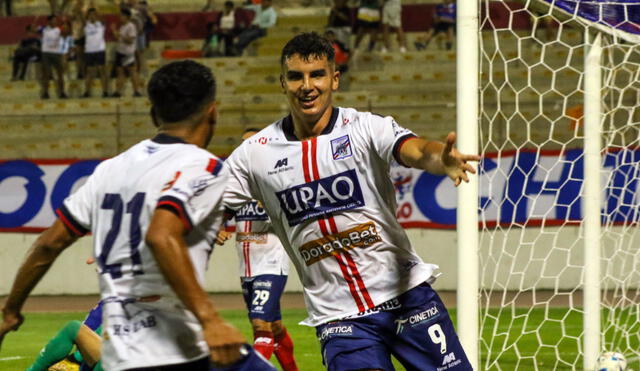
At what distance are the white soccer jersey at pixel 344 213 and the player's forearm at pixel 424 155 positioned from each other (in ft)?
0.45

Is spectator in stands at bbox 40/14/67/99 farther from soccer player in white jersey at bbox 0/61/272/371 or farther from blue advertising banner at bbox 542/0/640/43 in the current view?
soccer player in white jersey at bbox 0/61/272/371

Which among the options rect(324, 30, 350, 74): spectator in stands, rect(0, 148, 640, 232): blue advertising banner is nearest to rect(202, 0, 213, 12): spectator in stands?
rect(324, 30, 350, 74): spectator in stands

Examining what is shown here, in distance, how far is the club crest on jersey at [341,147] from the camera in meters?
4.89

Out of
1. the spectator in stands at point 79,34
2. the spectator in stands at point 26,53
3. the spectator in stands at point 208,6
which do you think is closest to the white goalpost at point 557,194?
the spectator in stands at point 208,6

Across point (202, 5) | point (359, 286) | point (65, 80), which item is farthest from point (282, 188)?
point (202, 5)

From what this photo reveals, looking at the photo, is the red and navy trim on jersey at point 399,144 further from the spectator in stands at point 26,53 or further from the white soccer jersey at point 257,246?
the spectator in stands at point 26,53

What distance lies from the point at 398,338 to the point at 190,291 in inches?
65.9

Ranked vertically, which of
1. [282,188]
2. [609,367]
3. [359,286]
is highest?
[282,188]

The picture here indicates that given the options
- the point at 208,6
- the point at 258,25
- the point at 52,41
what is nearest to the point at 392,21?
the point at 258,25

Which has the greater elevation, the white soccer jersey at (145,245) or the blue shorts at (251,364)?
the white soccer jersey at (145,245)

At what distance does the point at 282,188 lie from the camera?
496cm

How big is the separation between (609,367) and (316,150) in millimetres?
3594

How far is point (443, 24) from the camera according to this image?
21.1m

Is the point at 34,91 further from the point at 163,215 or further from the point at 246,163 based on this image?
the point at 163,215
